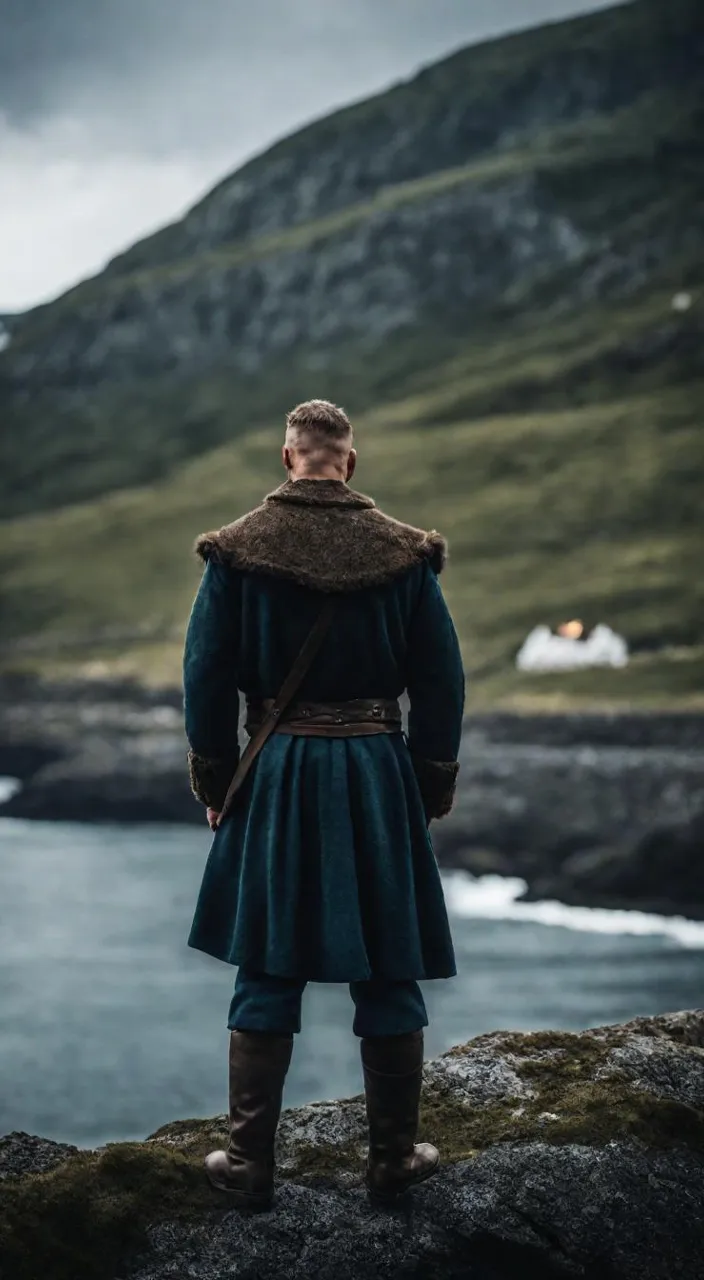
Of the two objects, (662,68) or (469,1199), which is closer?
(469,1199)

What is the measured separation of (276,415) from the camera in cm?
12544

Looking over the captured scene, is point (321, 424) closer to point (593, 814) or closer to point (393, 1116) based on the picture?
point (393, 1116)

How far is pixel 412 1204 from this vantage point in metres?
4.90

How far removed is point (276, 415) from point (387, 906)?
402 ft

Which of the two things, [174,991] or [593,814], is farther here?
[593,814]

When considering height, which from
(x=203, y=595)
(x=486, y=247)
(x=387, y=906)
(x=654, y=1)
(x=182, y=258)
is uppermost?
(x=654, y=1)

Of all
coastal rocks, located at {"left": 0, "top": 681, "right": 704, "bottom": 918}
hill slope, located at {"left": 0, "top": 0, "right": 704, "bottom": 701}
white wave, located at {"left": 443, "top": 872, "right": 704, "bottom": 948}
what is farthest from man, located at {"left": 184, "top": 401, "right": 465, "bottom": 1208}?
hill slope, located at {"left": 0, "top": 0, "right": 704, "bottom": 701}

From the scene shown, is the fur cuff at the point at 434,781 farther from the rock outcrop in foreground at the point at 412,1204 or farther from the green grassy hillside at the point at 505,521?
the green grassy hillside at the point at 505,521

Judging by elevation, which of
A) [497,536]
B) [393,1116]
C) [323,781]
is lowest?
[393,1116]

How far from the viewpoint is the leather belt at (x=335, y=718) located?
5.07 meters

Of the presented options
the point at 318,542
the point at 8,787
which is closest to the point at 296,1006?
the point at 318,542

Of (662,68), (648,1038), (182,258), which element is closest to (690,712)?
(648,1038)

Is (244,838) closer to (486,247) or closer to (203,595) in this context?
(203,595)

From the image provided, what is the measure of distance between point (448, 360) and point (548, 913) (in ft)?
292
